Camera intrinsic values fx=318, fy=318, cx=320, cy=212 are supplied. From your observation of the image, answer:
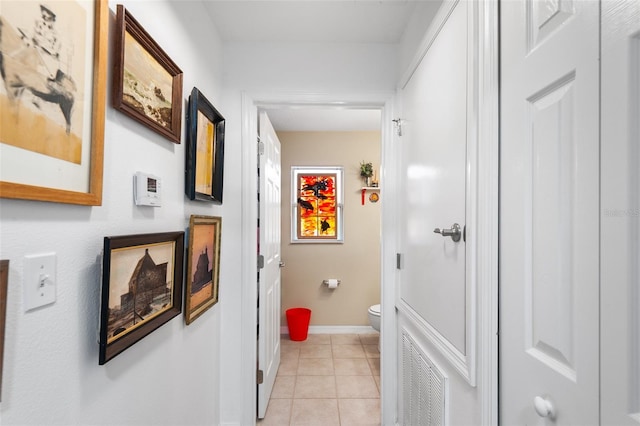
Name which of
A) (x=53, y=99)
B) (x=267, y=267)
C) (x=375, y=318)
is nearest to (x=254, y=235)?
(x=267, y=267)

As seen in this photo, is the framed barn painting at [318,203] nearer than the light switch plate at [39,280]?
No

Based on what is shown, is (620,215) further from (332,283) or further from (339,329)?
(339,329)

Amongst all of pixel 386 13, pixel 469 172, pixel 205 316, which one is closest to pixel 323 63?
pixel 386 13

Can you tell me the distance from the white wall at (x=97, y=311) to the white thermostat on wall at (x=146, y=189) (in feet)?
0.08

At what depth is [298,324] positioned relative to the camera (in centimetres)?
357

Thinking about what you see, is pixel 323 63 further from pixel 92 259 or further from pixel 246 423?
pixel 246 423

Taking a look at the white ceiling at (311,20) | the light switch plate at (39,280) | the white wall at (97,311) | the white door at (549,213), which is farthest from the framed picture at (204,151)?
Result: the white door at (549,213)

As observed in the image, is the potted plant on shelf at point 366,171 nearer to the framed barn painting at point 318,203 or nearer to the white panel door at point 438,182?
the framed barn painting at point 318,203

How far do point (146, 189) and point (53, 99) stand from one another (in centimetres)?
42

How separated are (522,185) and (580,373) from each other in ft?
1.50

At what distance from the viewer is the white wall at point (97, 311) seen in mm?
668

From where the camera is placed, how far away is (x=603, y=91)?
0.63 meters

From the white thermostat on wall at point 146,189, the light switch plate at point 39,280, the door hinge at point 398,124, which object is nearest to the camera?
the light switch plate at point 39,280

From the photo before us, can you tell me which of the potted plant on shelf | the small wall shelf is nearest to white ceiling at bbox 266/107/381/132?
the potted plant on shelf
